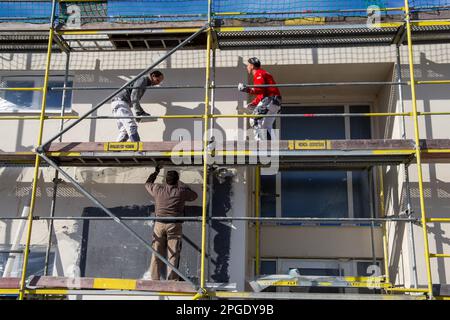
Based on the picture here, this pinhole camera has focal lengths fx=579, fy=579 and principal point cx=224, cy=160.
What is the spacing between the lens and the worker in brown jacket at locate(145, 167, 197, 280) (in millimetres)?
7598

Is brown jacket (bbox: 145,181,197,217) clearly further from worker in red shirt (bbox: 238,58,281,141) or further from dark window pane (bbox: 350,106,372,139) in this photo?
dark window pane (bbox: 350,106,372,139)

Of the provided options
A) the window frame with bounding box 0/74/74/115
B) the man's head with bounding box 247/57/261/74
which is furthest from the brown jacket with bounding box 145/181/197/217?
the window frame with bounding box 0/74/74/115

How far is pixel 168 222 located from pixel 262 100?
7.12 feet

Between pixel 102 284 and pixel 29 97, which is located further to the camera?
pixel 29 97

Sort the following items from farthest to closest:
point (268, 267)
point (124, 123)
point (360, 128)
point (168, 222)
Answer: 1. point (360, 128)
2. point (268, 267)
3. point (124, 123)
4. point (168, 222)

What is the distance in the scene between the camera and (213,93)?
8.44 meters

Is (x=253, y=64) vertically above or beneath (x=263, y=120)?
above

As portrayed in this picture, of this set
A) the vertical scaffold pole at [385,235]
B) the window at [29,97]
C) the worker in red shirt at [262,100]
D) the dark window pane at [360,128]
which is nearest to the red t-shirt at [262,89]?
the worker in red shirt at [262,100]

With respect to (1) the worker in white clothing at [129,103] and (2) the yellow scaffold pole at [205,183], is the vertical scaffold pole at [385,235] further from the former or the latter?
(1) the worker in white clothing at [129,103]

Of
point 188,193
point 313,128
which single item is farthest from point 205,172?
point 313,128

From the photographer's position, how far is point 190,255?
809 cm

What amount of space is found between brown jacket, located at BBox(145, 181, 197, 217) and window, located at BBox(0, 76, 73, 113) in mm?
2377

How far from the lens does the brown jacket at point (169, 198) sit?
766cm

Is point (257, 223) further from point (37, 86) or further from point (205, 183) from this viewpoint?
point (37, 86)
